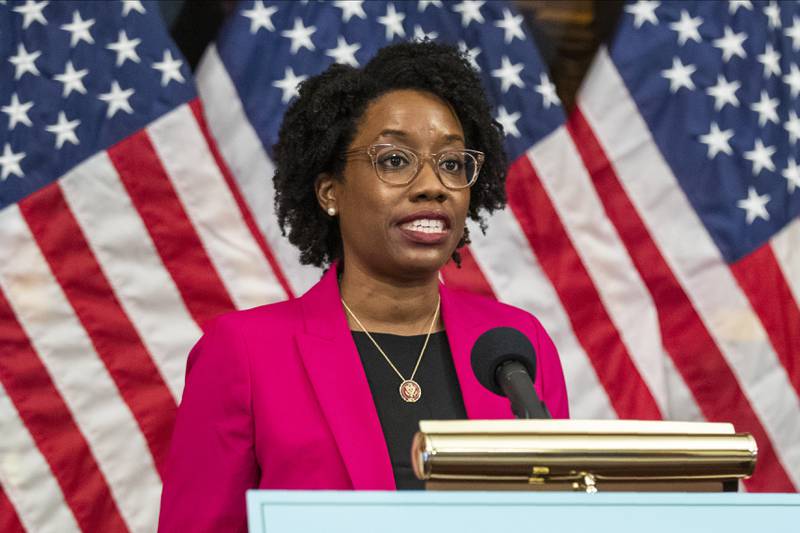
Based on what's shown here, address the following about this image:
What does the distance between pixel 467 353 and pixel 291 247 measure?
984 mm

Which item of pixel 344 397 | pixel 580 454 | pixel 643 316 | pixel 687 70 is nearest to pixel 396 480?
pixel 344 397

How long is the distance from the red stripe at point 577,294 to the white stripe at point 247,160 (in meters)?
0.62

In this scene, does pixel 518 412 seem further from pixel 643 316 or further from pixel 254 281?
pixel 643 316

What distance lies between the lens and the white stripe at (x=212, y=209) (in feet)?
9.42

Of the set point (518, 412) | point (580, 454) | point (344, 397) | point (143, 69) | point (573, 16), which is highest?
point (573, 16)

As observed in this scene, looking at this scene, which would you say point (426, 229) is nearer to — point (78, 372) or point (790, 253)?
point (78, 372)

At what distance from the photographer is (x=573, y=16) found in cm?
325

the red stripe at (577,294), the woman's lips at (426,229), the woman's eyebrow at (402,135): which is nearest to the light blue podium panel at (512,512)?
the woman's lips at (426,229)

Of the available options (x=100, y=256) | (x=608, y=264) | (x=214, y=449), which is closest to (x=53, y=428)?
(x=100, y=256)

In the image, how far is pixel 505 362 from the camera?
140 centimetres

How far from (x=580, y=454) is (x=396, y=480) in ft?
2.38

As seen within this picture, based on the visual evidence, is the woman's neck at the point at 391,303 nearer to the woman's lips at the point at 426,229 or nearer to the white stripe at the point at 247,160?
the woman's lips at the point at 426,229

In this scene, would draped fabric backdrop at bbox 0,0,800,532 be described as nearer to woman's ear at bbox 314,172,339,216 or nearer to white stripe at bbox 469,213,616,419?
white stripe at bbox 469,213,616,419

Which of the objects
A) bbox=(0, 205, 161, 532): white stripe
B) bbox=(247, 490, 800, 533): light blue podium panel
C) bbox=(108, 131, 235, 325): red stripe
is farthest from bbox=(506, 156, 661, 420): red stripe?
bbox=(247, 490, 800, 533): light blue podium panel
